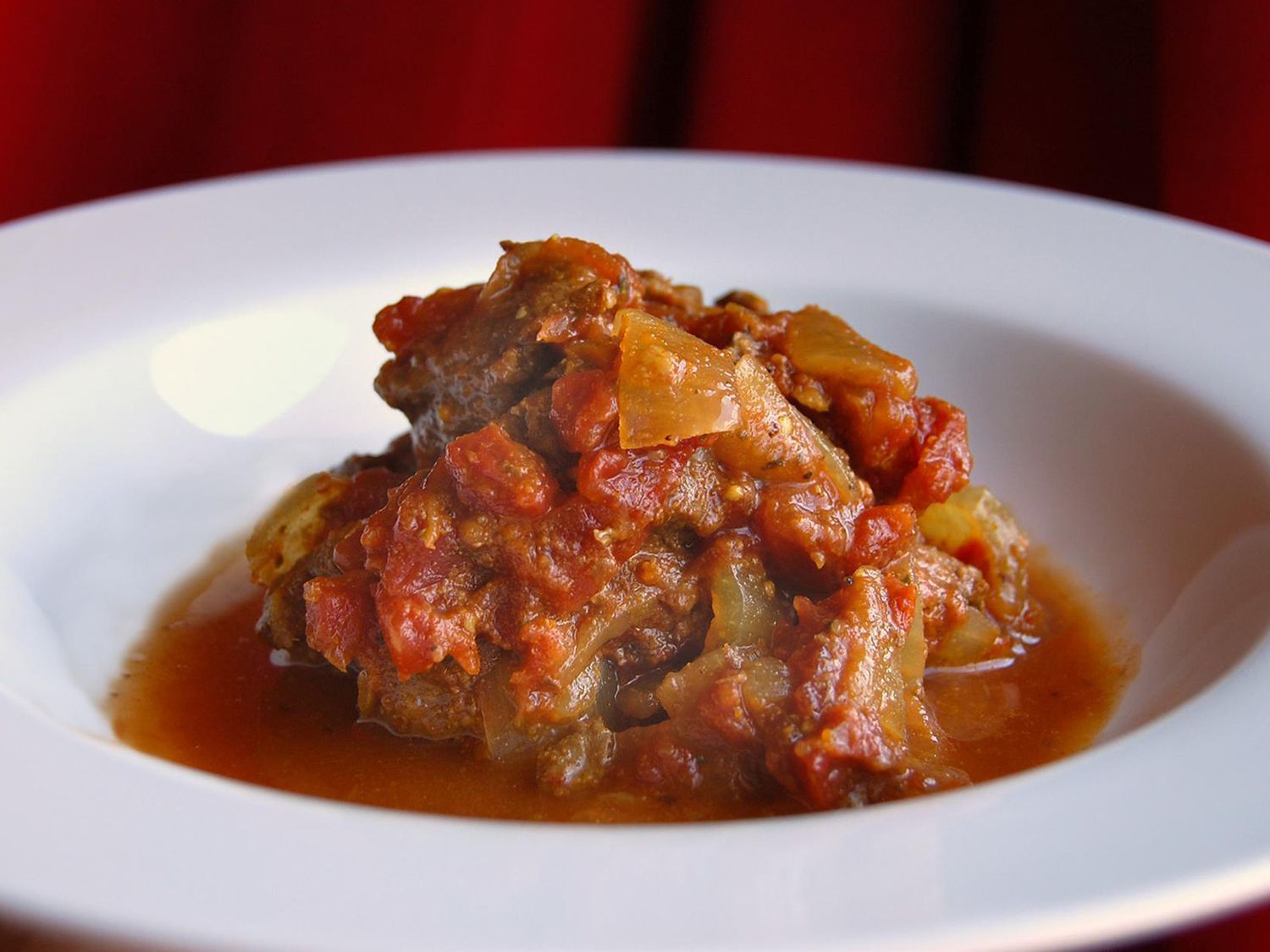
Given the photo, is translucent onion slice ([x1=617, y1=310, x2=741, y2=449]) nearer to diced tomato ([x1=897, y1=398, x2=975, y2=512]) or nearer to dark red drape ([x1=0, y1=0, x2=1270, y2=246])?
diced tomato ([x1=897, y1=398, x2=975, y2=512])

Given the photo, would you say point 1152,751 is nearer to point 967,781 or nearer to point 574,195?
point 967,781

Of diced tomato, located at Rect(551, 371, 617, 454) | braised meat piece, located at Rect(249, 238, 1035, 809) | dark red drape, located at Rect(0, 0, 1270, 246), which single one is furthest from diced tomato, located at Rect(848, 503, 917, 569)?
dark red drape, located at Rect(0, 0, 1270, 246)

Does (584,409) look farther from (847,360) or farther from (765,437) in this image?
(847,360)

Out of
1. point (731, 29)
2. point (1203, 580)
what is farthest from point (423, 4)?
point (1203, 580)

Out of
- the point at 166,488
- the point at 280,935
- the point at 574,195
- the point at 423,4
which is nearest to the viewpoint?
the point at 280,935

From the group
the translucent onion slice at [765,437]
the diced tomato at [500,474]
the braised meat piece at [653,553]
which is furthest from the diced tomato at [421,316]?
the translucent onion slice at [765,437]

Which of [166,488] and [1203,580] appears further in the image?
[166,488]

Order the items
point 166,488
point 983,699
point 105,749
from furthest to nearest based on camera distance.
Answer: point 166,488 → point 983,699 → point 105,749
